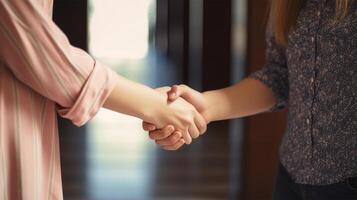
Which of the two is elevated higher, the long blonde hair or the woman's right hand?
the long blonde hair

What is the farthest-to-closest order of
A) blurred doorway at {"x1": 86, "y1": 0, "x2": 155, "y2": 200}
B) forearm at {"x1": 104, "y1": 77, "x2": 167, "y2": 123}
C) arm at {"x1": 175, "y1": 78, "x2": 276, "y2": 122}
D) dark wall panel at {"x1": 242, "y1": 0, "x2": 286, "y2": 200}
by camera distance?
blurred doorway at {"x1": 86, "y1": 0, "x2": 155, "y2": 200}
dark wall panel at {"x1": 242, "y1": 0, "x2": 286, "y2": 200}
arm at {"x1": 175, "y1": 78, "x2": 276, "y2": 122}
forearm at {"x1": 104, "y1": 77, "x2": 167, "y2": 123}

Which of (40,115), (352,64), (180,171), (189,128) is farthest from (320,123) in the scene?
(180,171)

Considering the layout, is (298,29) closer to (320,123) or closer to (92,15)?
(320,123)

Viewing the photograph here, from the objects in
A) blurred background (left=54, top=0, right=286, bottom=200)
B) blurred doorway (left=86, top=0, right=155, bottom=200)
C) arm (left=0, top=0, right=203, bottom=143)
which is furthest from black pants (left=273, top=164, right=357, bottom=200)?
blurred doorway (left=86, top=0, right=155, bottom=200)

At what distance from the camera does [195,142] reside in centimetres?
365

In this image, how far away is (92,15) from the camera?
16.1ft

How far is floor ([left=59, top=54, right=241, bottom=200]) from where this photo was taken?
8.92ft

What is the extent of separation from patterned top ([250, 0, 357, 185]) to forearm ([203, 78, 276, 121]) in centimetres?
14

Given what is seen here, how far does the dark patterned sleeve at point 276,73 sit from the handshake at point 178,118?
15 cm

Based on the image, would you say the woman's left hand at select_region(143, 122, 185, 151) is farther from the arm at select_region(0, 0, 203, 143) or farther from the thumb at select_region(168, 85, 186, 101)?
the arm at select_region(0, 0, 203, 143)

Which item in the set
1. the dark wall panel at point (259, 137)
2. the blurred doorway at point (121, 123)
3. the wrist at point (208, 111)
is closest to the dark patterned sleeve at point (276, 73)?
the wrist at point (208, 111)

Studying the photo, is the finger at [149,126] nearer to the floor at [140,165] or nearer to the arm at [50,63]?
the arm at [50,63]

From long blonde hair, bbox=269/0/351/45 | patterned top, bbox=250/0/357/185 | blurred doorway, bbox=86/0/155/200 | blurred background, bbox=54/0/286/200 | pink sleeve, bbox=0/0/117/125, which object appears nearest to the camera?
pink sleeve, bbox=0/0/117/125

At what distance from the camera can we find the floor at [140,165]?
272 centimetres
